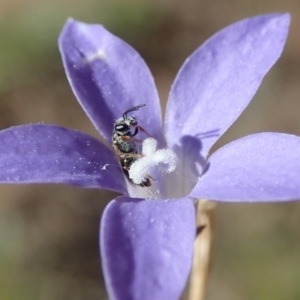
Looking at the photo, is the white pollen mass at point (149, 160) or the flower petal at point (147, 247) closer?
the flower petal at point (147, 247)

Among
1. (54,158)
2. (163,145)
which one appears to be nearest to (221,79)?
(163,145)

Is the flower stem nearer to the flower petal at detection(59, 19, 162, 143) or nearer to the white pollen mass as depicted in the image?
the white pollen mass

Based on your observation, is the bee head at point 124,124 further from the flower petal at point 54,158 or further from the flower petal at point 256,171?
the flower petal at point 256,171

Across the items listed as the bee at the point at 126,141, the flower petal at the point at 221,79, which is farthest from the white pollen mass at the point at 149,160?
the flower petal at the point at 221,79

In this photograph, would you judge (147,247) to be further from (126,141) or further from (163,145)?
(163,145)

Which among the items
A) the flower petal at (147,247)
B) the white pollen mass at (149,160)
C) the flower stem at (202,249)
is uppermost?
the flower petal at (147,247)

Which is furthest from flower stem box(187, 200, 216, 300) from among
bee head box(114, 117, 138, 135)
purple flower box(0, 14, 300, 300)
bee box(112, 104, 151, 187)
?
bee head box(114, 117, 138, 135)

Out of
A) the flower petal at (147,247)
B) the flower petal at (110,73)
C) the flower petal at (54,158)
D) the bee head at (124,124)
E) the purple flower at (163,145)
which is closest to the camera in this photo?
the flower petal at (147,247)
